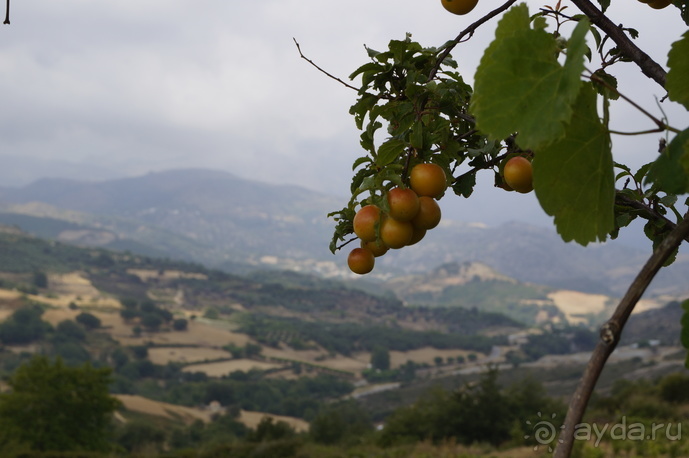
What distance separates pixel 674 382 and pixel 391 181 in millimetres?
22784

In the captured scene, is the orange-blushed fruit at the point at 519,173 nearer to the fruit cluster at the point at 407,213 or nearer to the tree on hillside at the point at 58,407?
the fruit cluster at the point at 407,213

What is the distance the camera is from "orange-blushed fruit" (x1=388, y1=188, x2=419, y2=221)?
118 centimetres

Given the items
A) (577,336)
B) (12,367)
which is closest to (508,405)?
(12,367)

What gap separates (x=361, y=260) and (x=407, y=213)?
25 cm

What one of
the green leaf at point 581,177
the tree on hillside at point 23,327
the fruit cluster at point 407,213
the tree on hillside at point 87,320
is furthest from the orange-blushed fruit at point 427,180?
the tree on hillside at point 87,320

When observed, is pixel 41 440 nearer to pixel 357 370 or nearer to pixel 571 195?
pixel 571 195

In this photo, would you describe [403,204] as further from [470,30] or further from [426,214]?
[470,30]

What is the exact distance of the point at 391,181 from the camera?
1282 millimetres

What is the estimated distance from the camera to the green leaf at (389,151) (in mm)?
1404

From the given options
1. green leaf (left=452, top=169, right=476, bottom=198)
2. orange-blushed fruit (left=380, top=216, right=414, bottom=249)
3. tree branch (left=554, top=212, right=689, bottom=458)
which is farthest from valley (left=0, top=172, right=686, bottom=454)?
tree branch (left=554, top=212, right=689, bottom=458)

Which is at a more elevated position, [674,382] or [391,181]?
[391,181]

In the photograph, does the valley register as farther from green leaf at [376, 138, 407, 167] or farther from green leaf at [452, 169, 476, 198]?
green leaf at [376, 138, 407, 167]

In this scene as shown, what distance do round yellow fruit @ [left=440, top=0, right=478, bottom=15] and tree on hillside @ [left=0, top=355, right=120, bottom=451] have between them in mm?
27946

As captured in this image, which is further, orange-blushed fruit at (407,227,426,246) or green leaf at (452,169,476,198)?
green leaf at (452,169,476,198)
